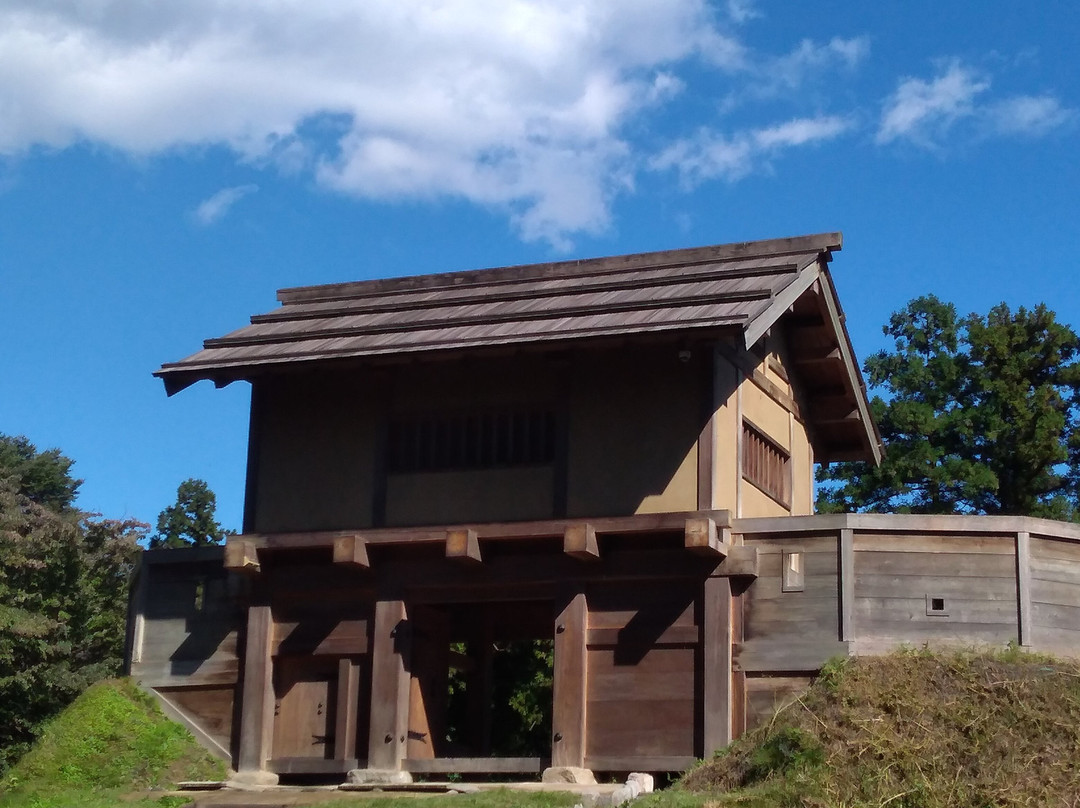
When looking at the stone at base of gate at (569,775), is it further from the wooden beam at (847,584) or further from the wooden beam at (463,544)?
the wooden beam at (847,584)

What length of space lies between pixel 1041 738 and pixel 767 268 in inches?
264

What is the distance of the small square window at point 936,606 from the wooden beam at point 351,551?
6.56 metres

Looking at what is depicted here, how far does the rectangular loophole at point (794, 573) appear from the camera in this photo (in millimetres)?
16734

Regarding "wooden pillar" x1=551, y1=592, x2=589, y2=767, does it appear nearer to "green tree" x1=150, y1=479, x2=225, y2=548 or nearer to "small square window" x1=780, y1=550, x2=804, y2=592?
"small square window" x1=780, y1=550, x2=804, y2=592

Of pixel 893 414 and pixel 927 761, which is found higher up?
pixel 893 414

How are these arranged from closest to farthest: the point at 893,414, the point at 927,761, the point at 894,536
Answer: the point at 927,761, the point at 894,536, the point at 893,414

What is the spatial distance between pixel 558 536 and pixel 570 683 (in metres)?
1.71

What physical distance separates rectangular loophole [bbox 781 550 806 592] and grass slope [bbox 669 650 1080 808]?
1112mm

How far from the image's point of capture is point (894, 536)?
54.3ft

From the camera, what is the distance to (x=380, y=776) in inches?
690

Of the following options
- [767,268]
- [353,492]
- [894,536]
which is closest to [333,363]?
[353,492]

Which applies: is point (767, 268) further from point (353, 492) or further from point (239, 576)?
point (239, 576)

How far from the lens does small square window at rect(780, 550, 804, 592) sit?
16.7 meters

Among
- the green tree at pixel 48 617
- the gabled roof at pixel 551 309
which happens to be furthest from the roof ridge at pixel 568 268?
the green tree at pixel 48 617
